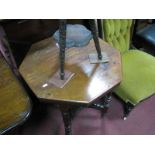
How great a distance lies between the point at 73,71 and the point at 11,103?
1.45 feet

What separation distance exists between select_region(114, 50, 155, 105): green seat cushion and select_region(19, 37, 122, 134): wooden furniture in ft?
0.85

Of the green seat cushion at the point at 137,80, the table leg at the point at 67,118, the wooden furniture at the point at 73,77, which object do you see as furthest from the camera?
the green seat cushion at the point at 137,80

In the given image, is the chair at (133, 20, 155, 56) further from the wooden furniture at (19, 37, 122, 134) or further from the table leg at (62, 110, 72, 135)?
the table leg at (62, 110, 72, 135)

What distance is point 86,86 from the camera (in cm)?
110

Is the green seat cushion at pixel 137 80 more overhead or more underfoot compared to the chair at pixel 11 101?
more underfoot

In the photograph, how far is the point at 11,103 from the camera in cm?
121

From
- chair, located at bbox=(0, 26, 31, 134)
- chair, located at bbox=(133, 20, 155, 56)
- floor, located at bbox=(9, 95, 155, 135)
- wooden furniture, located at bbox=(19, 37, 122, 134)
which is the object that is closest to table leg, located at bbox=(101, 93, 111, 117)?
floor, located at bbox=(9, 95, 155, 135)

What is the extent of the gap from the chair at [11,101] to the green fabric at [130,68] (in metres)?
0.70

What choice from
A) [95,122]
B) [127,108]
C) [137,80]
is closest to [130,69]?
[137,80]

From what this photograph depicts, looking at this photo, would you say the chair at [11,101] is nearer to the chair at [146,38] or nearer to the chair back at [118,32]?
the chair back at [118,32]

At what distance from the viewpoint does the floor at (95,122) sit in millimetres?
1561

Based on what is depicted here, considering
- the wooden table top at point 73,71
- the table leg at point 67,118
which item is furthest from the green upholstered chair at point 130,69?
the table leg at point 67,118

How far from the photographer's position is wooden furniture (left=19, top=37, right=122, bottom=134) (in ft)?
3.45
